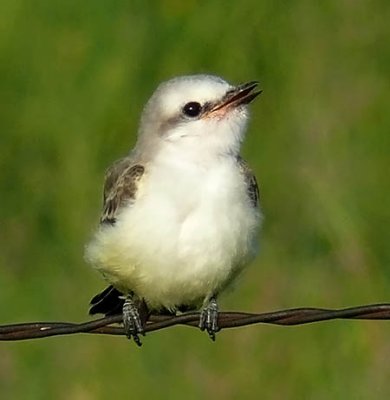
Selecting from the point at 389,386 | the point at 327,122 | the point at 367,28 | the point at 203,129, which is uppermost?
the point at 367,28

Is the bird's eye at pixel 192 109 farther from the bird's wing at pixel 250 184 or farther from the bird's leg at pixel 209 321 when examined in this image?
the bird's leg at pixel 209 321

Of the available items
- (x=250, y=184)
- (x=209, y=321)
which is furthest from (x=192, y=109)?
(x=209, y=321)

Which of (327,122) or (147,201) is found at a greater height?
(327,122)

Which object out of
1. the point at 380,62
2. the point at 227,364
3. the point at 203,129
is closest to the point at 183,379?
the point at 227,364

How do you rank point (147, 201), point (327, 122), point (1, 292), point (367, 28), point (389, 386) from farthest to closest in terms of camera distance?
1. point (367, 28)
2. point (327, 122)
3. point (1, 292)
4. point (389, 386)
5. point (147, 201)

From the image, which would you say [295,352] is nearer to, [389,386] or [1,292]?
[389,386]

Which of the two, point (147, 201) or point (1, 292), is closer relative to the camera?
point (147, 201)
